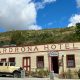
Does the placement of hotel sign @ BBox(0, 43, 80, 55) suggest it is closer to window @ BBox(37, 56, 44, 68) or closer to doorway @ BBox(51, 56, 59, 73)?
window @ BBox(37, 56, 44, 68)

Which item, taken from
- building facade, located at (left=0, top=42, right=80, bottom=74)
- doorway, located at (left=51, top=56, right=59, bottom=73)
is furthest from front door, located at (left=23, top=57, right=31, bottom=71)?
doorway, located at (left=51, top=56, right=59, bottom=73)

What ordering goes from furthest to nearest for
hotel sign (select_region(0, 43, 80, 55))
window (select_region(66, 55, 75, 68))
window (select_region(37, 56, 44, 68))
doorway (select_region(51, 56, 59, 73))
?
window (select_region(37, 56, 44, 68)) < doorway (select_region(51, 56, 59, 73)) < hotel sign (select_region(0, 43, 80, 55)) < window (select_region(66, 55, 75, 68))

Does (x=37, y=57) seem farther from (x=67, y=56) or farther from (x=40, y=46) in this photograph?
(x=67, y=56)

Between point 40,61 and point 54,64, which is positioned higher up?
point 40,61

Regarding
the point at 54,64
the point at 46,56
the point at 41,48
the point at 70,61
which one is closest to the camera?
the point at 70,61

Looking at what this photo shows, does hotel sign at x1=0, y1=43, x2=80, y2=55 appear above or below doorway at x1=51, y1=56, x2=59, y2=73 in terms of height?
above

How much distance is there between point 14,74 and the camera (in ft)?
118

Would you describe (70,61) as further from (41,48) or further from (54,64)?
(41,48)

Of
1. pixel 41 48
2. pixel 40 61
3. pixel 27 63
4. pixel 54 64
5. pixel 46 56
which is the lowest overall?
pixel 54 64

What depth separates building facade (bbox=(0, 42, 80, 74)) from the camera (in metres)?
38.7

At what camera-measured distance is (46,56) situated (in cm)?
4038

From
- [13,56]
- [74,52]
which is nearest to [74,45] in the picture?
[74,52]

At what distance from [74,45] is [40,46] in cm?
507

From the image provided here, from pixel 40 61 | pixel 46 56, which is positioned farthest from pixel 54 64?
pixel 40 61
